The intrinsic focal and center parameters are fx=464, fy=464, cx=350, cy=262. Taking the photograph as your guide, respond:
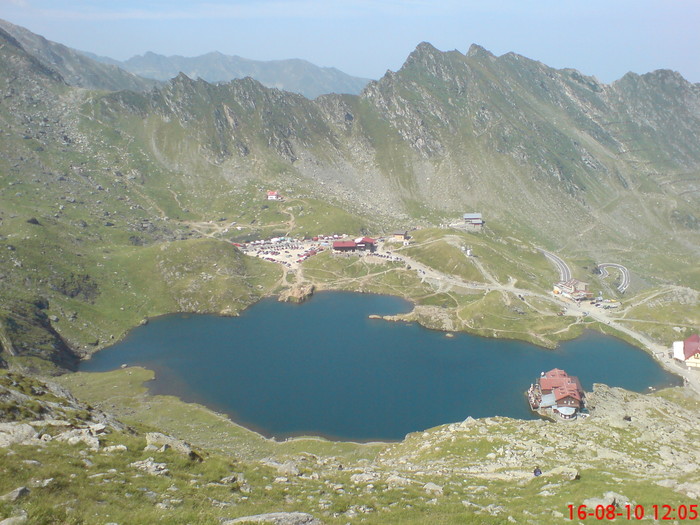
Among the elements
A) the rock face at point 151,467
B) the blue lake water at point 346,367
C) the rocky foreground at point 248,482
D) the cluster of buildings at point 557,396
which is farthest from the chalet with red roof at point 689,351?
the rock face at point 151,467

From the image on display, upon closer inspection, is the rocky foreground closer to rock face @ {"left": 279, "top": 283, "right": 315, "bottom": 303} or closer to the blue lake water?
the blue lake water

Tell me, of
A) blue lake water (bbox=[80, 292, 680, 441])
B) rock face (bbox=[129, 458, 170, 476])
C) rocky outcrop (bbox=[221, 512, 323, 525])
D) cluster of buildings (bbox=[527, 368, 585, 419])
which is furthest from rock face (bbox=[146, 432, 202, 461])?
cluster of buildings (bbox=[527, 368, 585, 419])

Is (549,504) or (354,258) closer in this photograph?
(549,504)

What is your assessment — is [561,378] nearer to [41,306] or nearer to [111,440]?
[111,440]

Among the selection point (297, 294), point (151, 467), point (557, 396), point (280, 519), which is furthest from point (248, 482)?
point (297, 294)

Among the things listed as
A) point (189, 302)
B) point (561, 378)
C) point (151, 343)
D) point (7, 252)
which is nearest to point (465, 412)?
point (561, 378)

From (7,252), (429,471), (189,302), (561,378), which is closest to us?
(429,471)
